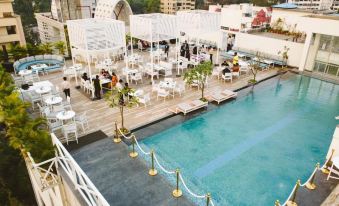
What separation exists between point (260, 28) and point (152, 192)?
81.4 feet

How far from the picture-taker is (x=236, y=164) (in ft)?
34.1

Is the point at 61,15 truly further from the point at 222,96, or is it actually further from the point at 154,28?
the point at 222,96

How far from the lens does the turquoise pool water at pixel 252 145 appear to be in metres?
9.27

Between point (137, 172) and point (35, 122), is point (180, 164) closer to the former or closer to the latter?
point (137, 172)

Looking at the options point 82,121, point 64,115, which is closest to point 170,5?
point 82,121

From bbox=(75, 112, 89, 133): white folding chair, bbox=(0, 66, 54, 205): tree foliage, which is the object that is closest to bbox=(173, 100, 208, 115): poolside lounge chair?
bbox=(75, 112, 89, 133): white folding chair

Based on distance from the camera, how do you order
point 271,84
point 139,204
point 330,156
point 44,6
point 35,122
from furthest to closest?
point 44,6 < point 271,84 < point 330,156 < point 35,122 < point 139,204

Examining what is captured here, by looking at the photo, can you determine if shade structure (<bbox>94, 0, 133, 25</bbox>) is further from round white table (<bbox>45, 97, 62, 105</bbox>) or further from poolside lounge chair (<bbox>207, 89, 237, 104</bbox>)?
poolside lounge chair (<bbox>207, 89, 237, 104</bbox>)

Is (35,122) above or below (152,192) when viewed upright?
above

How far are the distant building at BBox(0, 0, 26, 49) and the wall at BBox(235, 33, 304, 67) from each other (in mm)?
24606

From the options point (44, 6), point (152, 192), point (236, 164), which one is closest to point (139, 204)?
point (152, 192)

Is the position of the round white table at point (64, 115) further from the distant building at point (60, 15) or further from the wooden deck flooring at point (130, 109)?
the distant building at point (60, 15)

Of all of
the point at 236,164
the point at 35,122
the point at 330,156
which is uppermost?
the point at 35,122

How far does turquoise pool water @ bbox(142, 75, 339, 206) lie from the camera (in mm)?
9266
